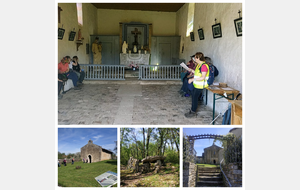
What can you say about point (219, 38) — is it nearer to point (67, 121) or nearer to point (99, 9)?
point (67, 121)

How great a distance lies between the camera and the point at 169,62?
13.8m

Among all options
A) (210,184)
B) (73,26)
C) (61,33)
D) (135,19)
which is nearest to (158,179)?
(210,184)

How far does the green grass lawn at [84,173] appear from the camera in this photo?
282 cm

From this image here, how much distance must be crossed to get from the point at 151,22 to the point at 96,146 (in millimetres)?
12490

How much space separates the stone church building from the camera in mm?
2797

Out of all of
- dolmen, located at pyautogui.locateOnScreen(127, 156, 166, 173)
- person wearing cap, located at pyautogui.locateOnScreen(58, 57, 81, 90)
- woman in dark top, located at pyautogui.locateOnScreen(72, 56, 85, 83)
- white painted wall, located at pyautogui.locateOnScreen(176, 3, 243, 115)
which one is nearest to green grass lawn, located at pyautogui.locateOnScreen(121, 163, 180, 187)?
dolmen, located at pyautogui.locateOnScreen(127, 156, 166, 173)

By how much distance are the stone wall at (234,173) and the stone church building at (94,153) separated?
1.31 meters

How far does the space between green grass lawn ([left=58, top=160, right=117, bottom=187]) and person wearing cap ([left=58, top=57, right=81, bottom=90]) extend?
447cm

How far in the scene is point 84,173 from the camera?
2.83 meters

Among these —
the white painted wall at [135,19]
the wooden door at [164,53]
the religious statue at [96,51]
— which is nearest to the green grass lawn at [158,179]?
the religious statue at [96,51]

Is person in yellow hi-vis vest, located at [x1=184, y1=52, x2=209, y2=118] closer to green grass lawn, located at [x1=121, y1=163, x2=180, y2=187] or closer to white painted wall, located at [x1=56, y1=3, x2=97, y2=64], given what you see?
green grass lawn, located at [x1=121, y1=163, x2=180, y2=187]

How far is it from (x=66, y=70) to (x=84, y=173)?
189 inches

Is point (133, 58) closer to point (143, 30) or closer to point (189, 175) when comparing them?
point (143, 30)

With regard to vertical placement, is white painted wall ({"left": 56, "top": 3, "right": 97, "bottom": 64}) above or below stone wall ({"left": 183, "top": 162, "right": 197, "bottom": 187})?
above
